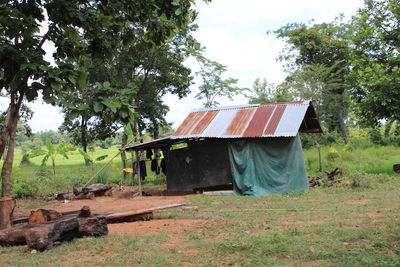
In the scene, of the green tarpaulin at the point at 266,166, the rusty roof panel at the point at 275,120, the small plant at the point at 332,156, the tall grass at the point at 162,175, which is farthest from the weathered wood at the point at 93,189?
the small plant at the point at 332,156

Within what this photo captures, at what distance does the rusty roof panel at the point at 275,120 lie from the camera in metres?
13.3

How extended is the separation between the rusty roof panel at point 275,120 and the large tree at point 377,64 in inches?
198

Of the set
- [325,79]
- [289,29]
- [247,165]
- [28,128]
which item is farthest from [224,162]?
[289,29]

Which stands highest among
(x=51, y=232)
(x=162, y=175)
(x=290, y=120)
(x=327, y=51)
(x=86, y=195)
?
Result: (x=327, y=51)

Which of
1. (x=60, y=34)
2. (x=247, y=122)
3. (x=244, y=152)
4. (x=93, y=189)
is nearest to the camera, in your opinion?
(x=60, y=34)

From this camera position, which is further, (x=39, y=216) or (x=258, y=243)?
(x=39, y=216)

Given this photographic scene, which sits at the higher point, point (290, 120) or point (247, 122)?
point (247, 122)

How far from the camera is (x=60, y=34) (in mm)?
7219

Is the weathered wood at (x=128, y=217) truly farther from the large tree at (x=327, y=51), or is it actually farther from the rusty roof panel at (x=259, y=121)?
the large tree at (x=327, y=51)

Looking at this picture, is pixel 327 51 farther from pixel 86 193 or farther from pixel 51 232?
pixel 51 232

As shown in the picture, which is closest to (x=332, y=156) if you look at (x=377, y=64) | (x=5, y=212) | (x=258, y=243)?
(x=377, y=64)

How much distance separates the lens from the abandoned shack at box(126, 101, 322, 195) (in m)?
13.5

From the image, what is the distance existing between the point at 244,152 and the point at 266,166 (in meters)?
0.91

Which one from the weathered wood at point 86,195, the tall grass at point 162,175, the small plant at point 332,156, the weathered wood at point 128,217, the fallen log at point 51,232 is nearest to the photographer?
the fallen log at point 51,232
